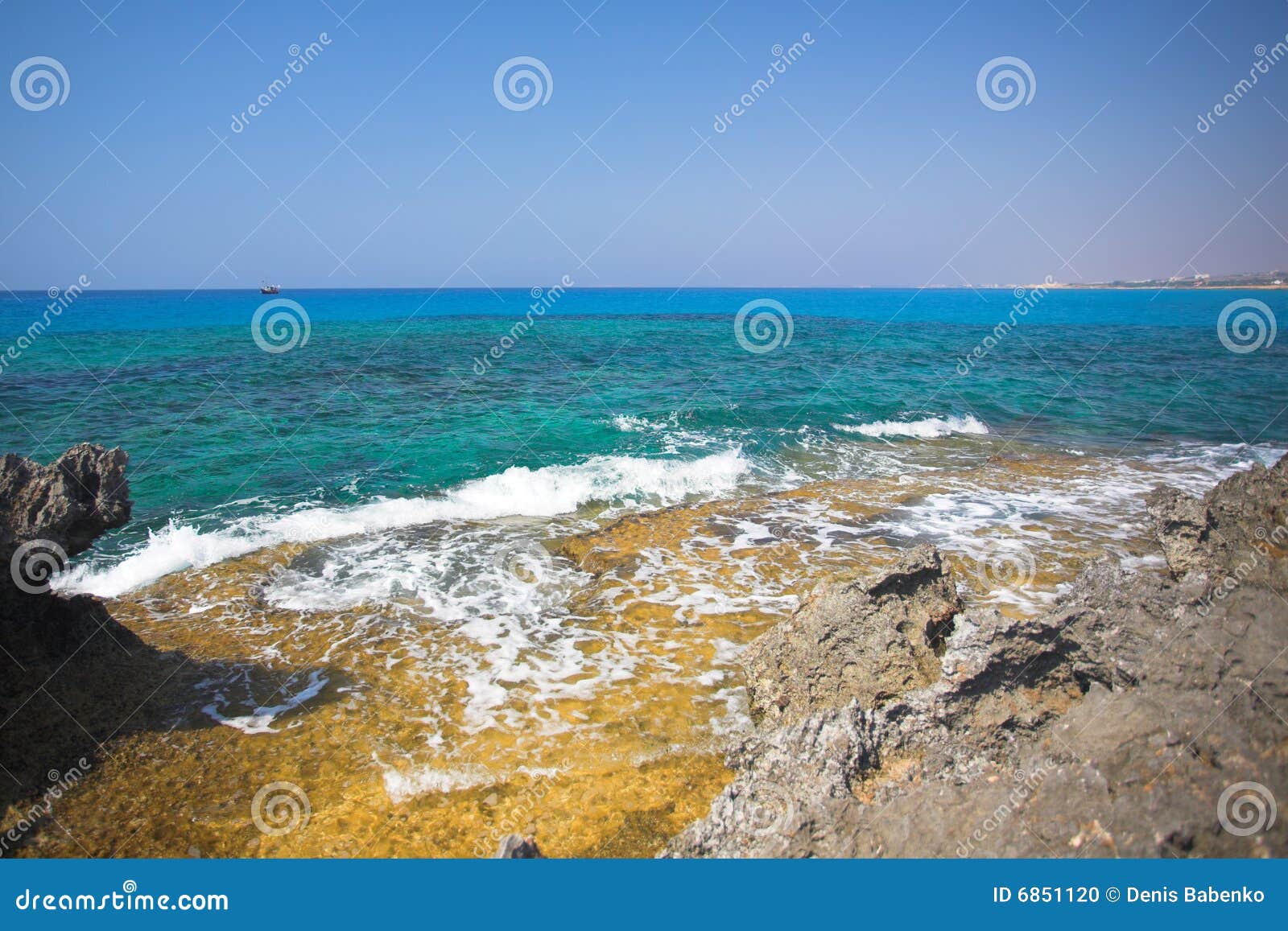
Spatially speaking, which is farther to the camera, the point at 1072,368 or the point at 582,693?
the point at 1072,368

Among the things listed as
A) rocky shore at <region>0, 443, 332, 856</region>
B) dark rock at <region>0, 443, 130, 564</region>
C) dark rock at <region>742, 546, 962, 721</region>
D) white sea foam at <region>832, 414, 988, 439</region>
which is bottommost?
rocky shore at <region>0, 443, 332, 856</region>

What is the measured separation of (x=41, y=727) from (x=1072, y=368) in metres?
36.7

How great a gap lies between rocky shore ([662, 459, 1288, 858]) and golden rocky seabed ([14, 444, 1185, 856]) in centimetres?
100

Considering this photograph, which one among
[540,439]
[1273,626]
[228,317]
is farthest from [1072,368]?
[228,317]

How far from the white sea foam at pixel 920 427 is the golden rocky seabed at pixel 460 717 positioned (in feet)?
26.8

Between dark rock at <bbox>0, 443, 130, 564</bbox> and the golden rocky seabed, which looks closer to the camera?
the golden rocky seabed

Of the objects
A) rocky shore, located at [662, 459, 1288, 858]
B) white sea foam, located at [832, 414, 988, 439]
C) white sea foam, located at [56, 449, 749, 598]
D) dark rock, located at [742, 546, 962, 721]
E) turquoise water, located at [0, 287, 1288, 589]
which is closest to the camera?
rocky shore, located at [662, 459, 1288, 858]

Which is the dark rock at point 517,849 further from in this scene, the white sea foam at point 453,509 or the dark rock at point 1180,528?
the white sea foam at point 453,509

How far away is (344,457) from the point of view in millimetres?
14812

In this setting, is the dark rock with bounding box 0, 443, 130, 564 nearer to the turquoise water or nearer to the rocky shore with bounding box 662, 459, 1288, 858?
the turquoise water

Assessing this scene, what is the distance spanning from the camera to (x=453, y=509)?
479 inches

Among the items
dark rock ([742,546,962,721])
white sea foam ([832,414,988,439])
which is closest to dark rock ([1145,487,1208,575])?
dark rock ([742,546,962,721])

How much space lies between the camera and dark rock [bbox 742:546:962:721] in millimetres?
5012

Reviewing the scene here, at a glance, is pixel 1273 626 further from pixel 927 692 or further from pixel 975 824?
pixel 975 824
